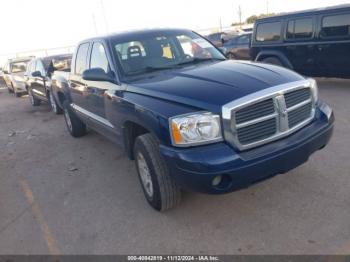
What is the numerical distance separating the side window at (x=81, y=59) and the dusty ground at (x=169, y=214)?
1.51m

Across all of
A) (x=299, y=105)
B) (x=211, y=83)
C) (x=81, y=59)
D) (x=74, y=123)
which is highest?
(x=81, y=59)

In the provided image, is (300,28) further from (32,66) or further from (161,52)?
(32,66)

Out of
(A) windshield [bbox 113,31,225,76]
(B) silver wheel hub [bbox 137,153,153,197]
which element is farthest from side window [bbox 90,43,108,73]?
(B) silver wheel hub [bbox 137,153,153,197]

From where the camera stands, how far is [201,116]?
2.87 meters

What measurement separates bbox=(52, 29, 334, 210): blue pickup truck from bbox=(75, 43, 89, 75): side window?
36.7 inches

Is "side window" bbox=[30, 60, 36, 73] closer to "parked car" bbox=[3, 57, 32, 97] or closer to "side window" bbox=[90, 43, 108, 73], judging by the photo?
"parked car" bbox=[3, 57, 32, 97]

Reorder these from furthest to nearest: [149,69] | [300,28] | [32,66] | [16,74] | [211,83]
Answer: [16,74], [32,66], [300,28], [149,69], [211,83]

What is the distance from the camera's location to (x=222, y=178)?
9.45 feet

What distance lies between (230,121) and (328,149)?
2532 mm

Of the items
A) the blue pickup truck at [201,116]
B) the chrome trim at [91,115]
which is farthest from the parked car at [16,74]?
the blue pickup truck at [201,116]

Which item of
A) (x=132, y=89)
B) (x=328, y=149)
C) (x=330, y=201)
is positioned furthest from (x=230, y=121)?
(x=328, y=149)

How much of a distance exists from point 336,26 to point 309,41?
706 millimetres

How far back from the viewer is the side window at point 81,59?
17.0ft

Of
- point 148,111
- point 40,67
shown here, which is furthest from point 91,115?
point 40,67
